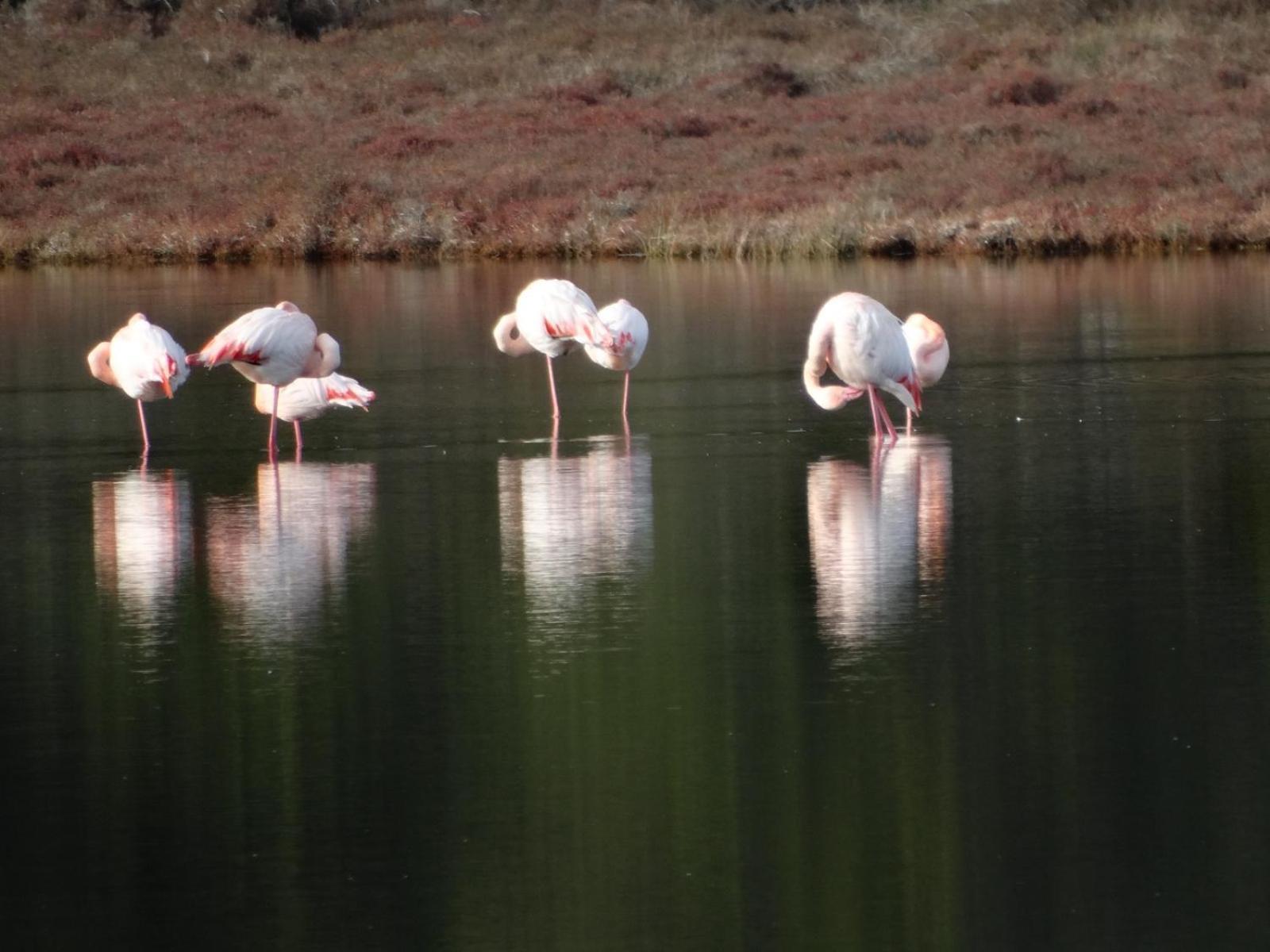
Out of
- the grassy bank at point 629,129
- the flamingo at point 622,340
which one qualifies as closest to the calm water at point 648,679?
the flamingo at point 622,340

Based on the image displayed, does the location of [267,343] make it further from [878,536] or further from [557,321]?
[878,536]

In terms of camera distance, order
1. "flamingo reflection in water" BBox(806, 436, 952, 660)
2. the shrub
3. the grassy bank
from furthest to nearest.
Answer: the shrub → the grassy bank → "flamingo reflection in water" BBox(806, 436, 952, 660)

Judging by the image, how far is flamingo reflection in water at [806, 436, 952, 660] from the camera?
314 inches

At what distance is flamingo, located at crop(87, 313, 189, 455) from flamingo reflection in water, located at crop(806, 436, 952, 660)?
3.79 metres

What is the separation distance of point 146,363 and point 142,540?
3379 millimetres

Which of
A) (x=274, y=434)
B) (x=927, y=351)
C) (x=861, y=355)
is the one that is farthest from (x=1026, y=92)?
(x=274, y=434)

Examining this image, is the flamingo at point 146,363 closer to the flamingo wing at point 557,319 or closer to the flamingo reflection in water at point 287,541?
the flamingo reflection in water at point 287,541

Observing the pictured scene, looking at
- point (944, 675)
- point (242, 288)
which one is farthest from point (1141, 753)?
point (242, 288)

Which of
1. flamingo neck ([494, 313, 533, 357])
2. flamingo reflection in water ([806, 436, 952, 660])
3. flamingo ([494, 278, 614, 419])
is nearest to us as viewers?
flamingo reflection in water ([806, 436, 952, 660])

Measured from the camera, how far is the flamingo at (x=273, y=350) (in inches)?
505

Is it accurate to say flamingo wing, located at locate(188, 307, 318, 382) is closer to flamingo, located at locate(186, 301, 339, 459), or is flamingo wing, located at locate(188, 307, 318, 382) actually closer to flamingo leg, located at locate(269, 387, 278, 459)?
flamingo, located at locate(186, 301, 339, 459)

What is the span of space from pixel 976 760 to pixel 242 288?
2370 centimetres

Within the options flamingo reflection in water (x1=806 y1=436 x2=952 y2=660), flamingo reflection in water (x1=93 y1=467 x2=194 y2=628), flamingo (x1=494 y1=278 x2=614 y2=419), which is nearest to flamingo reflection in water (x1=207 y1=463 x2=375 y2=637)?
flamingo reflection in water (x1=93 y1=467 x2=194 y2=628)

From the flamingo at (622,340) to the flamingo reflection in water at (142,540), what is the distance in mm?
3121
